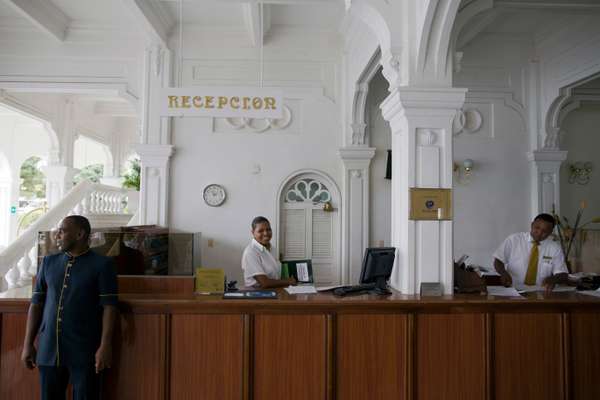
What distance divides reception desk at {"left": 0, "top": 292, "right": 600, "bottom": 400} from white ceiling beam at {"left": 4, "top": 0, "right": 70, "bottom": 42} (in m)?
4.69

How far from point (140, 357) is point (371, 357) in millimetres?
1773

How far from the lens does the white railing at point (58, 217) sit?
182 inches

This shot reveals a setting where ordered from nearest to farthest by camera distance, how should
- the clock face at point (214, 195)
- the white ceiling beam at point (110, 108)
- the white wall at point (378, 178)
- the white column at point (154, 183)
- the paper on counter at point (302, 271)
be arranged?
the paper on counter at point (302, 271)
the white column at point (154, 183)
the clock face at point (214, 195)
the white wall at point (378, 178)
the white ceiling beam at point (110, 108)

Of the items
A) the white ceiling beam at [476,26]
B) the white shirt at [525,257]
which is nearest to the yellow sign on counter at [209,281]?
the white shirt at [525,257]

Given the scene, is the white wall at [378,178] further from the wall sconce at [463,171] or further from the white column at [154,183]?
the white column at [154,183]

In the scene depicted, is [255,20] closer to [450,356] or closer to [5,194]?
[450,356]

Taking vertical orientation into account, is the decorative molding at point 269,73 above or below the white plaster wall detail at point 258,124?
above

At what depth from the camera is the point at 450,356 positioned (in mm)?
3002

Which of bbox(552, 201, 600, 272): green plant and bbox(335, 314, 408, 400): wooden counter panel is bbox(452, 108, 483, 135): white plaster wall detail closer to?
bbox(552, 201, 600, 272): green plant

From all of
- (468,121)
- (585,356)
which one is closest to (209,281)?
(585,356)

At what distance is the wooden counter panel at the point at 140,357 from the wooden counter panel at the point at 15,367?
60 cm

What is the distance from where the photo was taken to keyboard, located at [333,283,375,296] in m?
3.22

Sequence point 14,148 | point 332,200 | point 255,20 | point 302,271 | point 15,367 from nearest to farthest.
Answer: point 15,367, point 302,271, point 255,20, point 332,200, point 14,148

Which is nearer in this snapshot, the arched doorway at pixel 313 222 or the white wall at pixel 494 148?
the white wall at pixel 494 148
